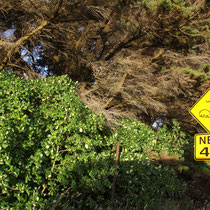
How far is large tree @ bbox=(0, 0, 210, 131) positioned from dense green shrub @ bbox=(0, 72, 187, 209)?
205 centimetres

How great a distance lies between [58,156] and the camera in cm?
509

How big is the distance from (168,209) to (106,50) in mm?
6598

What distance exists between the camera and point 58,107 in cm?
565

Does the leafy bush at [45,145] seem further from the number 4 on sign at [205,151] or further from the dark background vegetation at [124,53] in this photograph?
the number 4 on sign at [205,151]

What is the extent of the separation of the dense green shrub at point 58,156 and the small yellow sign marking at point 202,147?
6.86ft

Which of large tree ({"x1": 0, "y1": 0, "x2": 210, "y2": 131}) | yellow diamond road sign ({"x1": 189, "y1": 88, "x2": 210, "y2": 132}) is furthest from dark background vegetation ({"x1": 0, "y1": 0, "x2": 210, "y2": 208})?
yellow diamond road sign ({"x1": 189, "y1": 88, "x2": 210, "y2": 132})

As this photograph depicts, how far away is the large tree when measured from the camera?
8177mm

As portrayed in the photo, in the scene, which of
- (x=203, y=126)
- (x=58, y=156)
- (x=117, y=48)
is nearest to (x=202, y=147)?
(x=203, y=126)

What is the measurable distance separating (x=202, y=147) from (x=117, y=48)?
22.2ft

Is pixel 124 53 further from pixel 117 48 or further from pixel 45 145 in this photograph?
pixel 45 145

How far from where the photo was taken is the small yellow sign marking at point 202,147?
3.99 m

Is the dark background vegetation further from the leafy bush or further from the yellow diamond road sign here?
the yellow diamond road sign

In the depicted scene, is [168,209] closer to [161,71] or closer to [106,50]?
[161,71]

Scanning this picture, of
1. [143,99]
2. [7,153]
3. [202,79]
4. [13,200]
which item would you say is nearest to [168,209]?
[13,200]
